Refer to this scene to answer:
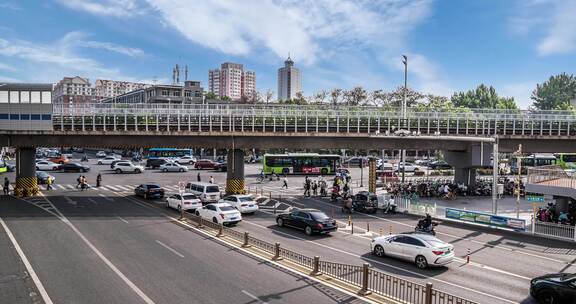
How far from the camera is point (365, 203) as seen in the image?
3422 centimetres

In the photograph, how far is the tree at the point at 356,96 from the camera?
9994cm

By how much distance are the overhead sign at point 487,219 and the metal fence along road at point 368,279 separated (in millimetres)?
14377

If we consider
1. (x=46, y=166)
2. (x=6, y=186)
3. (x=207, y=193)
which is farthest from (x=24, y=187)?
(x=46, y=166)

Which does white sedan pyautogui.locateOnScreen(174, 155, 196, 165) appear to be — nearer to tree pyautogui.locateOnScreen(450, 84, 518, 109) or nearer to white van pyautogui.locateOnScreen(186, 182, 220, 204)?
white van pyautogui.locateOnScreen(186, 182, 220, 204)

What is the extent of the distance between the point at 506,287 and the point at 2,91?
4147 centimetres

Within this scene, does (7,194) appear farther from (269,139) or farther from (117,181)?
(269,139)

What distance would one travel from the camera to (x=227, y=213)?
89.8 ft

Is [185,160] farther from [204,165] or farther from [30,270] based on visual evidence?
[30,270]

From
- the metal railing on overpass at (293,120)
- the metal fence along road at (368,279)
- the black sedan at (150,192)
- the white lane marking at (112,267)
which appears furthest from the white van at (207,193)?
the metal fence along road at (368,279)

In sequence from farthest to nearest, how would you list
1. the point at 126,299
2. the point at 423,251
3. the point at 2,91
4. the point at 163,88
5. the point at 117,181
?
the point at 163,88
the point at 117,181
the point at 2,91
the point at 423,251
the point at 126,299

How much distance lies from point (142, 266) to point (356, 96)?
86870mm

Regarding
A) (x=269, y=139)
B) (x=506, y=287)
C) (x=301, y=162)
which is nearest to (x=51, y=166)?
(x=301, y=162)

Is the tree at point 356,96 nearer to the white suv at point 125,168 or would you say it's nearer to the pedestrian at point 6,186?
the white suv at point 125,168

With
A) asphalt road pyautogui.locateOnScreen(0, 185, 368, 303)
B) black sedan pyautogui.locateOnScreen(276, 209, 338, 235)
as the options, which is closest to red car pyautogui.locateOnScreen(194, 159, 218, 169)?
asphalt road pyautogui.locateOnScreen(0, 185, 368, 303)
